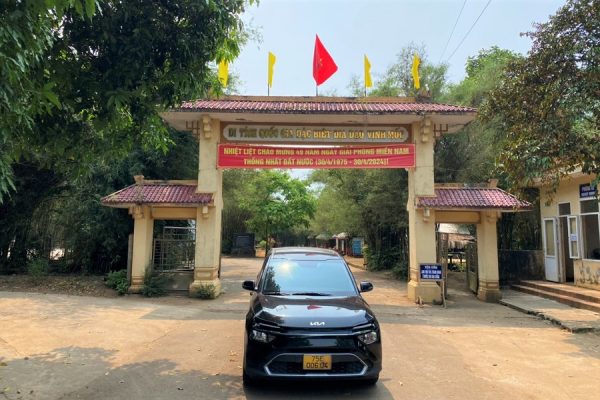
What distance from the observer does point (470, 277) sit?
15070mm

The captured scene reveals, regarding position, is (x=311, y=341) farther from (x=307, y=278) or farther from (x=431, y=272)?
(x=431, y=272)

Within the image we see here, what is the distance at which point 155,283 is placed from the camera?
13055 millimetres

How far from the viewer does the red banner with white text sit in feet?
42.5

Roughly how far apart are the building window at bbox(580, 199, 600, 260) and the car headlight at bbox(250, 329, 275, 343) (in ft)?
40.8

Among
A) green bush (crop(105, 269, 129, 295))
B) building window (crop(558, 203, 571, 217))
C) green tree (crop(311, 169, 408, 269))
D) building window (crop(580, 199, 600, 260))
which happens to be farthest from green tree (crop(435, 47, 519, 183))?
green bush (crop(105, 269, 129, 295))

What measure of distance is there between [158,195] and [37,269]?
634cm

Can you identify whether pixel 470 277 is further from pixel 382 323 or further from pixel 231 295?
pixel 231 295

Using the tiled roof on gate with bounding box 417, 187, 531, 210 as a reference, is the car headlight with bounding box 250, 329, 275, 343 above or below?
below

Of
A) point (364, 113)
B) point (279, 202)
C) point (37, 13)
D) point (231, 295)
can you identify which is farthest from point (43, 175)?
point (279, 202)

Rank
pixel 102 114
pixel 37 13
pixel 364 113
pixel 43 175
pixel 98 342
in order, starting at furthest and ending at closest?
1. pixel 43 175
2. pixel 364 113
3. pixel 98 342
4. pixel 102 114
5. pixel 37 13

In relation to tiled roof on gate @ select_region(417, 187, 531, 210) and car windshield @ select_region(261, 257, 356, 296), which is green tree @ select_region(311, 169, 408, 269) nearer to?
tiled roof on gate @ select_region(417, 187, 531, 210)

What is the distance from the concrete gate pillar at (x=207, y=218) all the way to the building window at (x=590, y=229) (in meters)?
11.5

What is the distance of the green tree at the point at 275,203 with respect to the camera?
1471 inches

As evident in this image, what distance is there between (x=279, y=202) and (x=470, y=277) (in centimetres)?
2459
